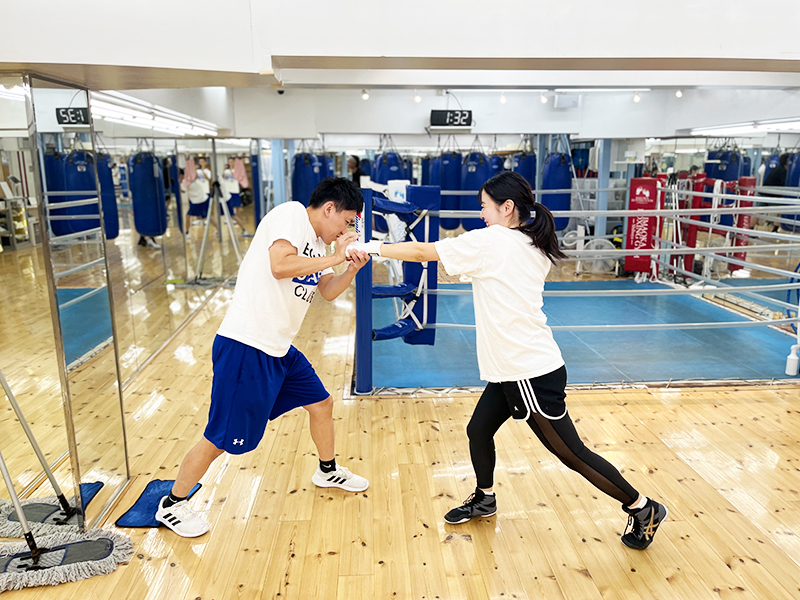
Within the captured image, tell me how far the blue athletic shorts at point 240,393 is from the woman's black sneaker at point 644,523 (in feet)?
4.91

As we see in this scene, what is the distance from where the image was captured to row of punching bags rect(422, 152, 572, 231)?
8656 millimetres

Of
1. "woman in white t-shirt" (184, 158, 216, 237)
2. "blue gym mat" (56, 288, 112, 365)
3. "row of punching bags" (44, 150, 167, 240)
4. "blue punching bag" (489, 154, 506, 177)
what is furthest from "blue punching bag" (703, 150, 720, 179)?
→ "blue gym mat" (56, 288, 112, 365)

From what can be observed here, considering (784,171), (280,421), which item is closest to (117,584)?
(280,421)

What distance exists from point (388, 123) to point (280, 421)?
6213mm

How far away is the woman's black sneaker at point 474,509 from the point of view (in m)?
2.61

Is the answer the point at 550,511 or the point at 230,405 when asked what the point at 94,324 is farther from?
the point at 550,511

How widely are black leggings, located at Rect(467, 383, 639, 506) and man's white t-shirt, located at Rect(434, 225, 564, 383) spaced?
187 mm

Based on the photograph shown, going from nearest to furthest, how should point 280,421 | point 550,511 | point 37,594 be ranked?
point 37,594 < point 550,511 < point 280,421

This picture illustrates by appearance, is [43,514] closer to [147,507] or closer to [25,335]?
[147,507]

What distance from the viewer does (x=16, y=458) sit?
10.0 ft

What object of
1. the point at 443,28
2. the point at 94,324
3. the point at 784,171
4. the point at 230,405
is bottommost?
the point at 230,405

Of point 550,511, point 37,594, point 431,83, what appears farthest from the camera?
point 431,83

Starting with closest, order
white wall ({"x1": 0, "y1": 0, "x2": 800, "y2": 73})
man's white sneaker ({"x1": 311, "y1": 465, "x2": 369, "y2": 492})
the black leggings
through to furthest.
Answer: white wall ({"x1": 0, "y1": 0, "x2": 800, "y2": 73}) → the black leggings → man's white sneaker ({"x1": 311, "y1": 465, "x2": 369, "y2": 492})

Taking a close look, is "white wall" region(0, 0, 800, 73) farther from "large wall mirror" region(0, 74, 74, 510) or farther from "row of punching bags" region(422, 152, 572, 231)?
"row of punching bags" region(422, 152, 572, 231)
